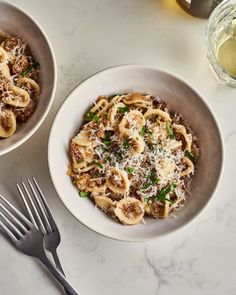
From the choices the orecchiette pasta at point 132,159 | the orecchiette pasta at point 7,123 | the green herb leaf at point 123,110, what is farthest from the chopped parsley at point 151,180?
the orecchiette pasta at point 7,123

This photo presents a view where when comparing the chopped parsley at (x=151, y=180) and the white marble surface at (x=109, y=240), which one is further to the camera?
the white marble surface at (x=109, y=240)

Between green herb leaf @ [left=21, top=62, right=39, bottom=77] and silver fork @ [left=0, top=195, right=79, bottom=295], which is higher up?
green herb leaf @ [left=21, top=62, right=39, bottom=77]

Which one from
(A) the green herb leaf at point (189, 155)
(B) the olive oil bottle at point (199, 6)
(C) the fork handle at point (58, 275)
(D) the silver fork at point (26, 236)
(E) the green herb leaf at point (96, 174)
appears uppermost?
(B) the olive oil bottle at point (199, 6)

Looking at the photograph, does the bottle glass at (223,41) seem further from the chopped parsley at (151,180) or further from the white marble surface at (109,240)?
the chopped parsley at (151,180)

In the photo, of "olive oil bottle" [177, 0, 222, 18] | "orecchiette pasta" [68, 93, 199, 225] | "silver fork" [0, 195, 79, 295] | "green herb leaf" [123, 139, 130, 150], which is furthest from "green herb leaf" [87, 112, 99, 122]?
"olive oil bottle" [177, 0, 222, 18]

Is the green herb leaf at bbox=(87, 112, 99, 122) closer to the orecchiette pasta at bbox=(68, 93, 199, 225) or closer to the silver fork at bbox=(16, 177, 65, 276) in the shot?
the orecchiette pasta at bbox=(68, 93, 199, 225)
